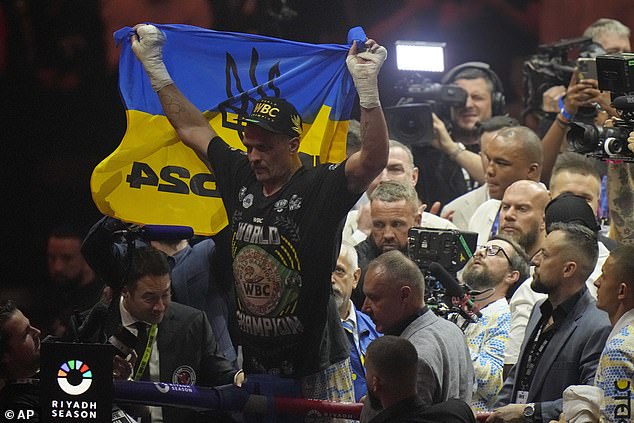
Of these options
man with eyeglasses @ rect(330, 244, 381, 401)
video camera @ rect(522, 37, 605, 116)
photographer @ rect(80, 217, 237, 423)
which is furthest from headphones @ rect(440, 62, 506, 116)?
photographer @ rect(80, 217, 237, 423)

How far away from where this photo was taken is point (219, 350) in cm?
682

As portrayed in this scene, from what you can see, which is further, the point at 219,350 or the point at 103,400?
the point at 219,350

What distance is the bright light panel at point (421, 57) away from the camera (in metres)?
8.71

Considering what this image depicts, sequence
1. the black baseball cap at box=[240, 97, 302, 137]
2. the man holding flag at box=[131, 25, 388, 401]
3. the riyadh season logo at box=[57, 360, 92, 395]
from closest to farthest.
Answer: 1. the riyadh season logo at box=[57, 360, 92, 395]
2. the man holding flag at box=[131, 25, 388, 401]
3. the black baseball cap at box=[240, 97, 302, 137]

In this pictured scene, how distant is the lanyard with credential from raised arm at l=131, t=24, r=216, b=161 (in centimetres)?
82

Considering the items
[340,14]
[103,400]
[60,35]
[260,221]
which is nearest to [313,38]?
[340,14]

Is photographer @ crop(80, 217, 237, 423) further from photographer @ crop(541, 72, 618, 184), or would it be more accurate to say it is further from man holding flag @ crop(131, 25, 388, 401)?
→ photographer @ crop(541, 72, 618, 184)

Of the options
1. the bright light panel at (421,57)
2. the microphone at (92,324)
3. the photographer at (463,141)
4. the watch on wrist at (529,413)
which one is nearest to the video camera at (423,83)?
the bright light panel at (421,57)

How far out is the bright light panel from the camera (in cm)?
871

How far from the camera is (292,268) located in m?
5.66

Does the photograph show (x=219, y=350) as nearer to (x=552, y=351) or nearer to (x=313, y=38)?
(x=552, y=351)

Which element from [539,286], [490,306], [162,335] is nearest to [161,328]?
[162,335]

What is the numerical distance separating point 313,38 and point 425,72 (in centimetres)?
76

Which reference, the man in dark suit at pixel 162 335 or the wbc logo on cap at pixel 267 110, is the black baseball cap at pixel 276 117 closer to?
the wbc logo on cap at pixel 267 110
